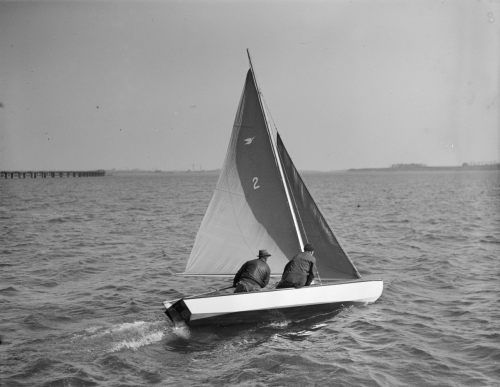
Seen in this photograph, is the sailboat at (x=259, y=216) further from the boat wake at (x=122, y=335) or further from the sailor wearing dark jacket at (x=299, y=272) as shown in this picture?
the boat wake at (x=122, y=335)

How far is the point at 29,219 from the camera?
4319 cm

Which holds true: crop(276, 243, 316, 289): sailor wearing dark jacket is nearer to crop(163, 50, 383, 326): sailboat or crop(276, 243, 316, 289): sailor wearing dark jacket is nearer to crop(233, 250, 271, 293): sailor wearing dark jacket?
crop(233, 250, 271, 293): sailor wearing dark jacket

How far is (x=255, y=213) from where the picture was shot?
1579 cm

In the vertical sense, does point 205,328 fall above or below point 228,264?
below

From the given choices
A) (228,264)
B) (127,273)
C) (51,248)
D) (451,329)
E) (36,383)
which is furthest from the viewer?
(51,248)

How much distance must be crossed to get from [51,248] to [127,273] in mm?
8346

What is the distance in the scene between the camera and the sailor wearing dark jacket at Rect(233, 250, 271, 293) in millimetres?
13539

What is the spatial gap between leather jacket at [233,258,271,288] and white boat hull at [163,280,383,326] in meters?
0.60

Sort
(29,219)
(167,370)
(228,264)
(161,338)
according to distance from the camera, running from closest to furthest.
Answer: (167,370)
(161,338)
(228,264)
(29,219)

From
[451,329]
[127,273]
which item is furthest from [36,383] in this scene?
[127,273]

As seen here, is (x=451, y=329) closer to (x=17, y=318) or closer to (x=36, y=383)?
(x=36, y=383)

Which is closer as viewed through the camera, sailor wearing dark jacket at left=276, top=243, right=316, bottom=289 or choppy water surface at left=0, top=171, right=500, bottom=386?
choppy water surface at left=0, top=171, right=500, bottom=386

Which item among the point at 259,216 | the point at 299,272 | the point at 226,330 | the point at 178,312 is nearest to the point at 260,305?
the point at 226,330

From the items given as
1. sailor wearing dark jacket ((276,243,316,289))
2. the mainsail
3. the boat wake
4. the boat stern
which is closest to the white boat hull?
the boat stern
